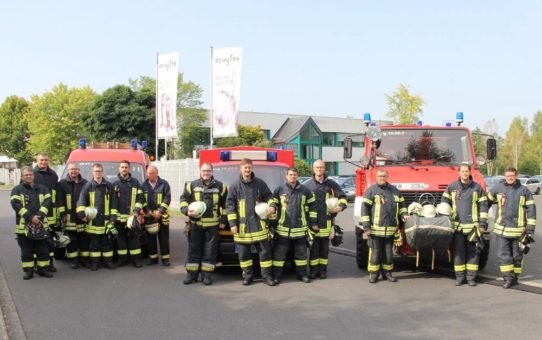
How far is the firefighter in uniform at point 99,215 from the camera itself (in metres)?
9.20

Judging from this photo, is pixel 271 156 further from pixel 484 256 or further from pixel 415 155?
pixel 484 256

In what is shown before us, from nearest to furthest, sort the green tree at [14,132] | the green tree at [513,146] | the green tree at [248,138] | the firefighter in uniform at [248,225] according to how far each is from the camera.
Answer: the firefighter in uniform at [248,225] → the green tree at [248,138] → the green tree at [14,132] → the green tree at [513,146]

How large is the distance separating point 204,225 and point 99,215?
220 centimetres

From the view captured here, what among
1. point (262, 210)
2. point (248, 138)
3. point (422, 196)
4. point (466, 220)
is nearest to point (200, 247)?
point (262, 210)

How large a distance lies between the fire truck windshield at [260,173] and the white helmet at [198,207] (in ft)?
3.69

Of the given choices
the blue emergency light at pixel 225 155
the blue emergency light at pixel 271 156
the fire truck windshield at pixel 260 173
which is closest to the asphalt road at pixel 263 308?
the fire truck windshield at pixel 260 173

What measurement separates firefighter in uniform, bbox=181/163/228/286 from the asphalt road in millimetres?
288

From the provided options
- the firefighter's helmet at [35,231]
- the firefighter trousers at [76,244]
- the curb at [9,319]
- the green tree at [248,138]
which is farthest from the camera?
the green tree at [248,138]

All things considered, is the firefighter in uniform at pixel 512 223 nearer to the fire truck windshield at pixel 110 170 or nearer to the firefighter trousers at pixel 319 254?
the firefighter trousers at pixel 319 254

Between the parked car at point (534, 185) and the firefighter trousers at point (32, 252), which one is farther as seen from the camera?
the parked car at point (534, 185)

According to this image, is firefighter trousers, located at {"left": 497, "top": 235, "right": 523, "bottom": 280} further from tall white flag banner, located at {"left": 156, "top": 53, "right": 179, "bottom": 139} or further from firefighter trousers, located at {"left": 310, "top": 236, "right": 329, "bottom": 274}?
tall white flag banner, located at {"left": 156, "top": 53, "right": 179, "bottom": 139}

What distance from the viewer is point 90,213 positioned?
9.04 metres

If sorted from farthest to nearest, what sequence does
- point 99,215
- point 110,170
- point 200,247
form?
point 110,170, point 99,215, point 200,247

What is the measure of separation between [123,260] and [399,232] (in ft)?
16.2
